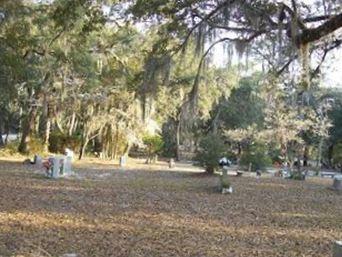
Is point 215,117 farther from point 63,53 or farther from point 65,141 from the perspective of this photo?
point 63,53

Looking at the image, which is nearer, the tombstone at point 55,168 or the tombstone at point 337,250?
the tombstone at point 337,250

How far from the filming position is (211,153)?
62.6 ft

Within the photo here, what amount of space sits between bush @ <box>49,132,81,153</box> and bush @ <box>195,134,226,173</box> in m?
11.3

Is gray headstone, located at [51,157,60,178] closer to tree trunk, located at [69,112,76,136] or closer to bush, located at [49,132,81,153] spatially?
tree trunk, located at [69,112,76,136]

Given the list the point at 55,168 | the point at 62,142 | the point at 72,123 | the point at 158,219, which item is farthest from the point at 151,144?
the point at 158,219

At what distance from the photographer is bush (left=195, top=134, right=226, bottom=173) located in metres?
19.1

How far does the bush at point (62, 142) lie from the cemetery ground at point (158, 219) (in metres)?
13.8

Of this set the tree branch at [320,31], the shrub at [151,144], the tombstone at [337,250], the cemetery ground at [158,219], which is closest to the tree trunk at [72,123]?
the shrub at [151,144]

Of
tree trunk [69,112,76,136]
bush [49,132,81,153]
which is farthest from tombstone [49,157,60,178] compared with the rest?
bush [49,132,81,153]

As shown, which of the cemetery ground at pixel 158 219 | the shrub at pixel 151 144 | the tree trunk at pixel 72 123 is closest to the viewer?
the cemetery ground at pixel 158 219

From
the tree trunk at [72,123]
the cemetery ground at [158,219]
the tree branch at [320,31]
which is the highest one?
the tree branch at [320,31]

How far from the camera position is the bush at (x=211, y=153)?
19.1 meters

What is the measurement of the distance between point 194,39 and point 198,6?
0.88 meters

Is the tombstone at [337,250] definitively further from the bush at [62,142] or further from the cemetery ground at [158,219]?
the bush at [62,142]
